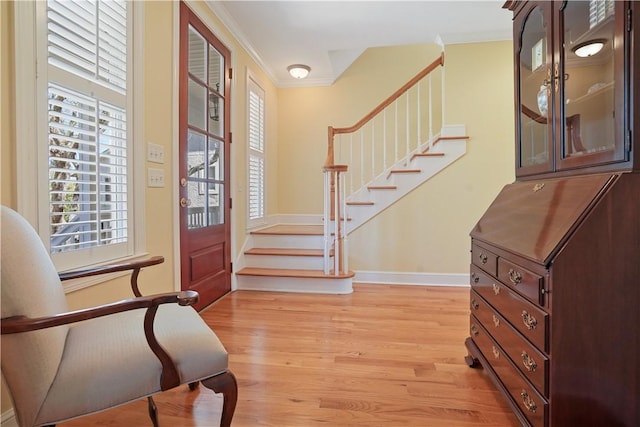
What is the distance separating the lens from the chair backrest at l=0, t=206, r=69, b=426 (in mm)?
890

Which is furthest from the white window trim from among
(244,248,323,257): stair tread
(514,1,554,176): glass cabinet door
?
(244,248,323,257): stair tread

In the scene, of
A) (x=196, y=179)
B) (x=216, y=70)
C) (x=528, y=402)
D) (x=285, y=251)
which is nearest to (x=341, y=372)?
(x=528, y=402)

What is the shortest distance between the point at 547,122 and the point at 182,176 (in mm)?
2259

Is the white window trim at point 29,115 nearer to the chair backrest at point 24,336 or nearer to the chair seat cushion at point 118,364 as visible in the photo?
the chair backrest at point 24,336

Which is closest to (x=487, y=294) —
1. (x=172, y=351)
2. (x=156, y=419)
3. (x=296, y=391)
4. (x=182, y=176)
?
(x=296, y=391)

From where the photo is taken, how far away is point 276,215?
4.73 meters

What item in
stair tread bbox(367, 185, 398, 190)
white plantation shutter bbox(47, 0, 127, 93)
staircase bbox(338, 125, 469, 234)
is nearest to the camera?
white plantation shutter bbox(47, 0, 127, 93)

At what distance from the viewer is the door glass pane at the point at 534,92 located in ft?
4.84

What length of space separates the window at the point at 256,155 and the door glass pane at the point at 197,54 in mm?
947

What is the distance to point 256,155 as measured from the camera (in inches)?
156

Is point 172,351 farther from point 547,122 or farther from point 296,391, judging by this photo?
point 547,122

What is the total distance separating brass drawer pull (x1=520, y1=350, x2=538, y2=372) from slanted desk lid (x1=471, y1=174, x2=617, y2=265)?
1.20ft

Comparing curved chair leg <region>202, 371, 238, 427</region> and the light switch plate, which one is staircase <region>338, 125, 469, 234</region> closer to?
the light switch plate

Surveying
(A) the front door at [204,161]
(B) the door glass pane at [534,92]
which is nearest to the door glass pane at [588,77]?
(B) the door glass pane at [534,92]
